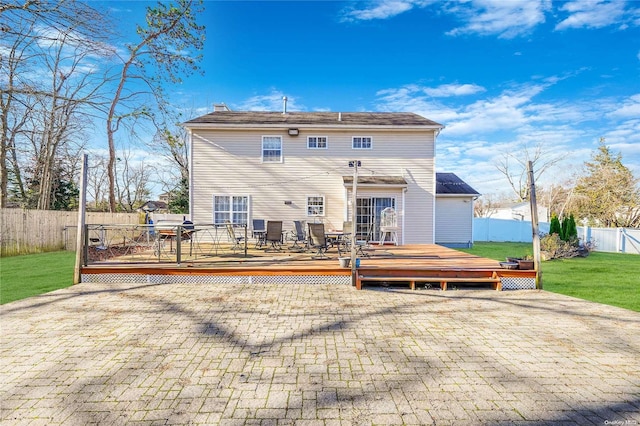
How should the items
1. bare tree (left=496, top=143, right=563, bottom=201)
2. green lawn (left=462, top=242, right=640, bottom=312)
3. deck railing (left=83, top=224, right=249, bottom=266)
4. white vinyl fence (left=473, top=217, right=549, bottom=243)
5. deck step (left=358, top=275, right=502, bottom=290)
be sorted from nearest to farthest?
green lawn (left=462, top=242, right=640, bottom=312)
deck step (left=358, top=275, right=502, bottom=290)
deck railing (left=83, top=224, right=249, bottom=266)
white vinyl fence (left=473, top=217, right=549, bottom=243)
bare tree (left=496, top=143, right=563, bottom=201)

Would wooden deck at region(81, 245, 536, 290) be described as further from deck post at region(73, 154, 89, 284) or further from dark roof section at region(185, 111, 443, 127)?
dark roof section at region(185, 111, 443, 127)

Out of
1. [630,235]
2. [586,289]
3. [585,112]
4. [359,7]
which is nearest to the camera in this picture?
[586,289]

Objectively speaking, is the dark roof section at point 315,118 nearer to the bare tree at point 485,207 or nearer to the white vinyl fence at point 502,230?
the white vinyl fence at point 502,230

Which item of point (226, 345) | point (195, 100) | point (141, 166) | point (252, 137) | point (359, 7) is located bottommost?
point (226, 345)

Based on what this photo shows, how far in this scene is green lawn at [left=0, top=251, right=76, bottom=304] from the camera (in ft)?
21.0

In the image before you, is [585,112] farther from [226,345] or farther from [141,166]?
[141,166]

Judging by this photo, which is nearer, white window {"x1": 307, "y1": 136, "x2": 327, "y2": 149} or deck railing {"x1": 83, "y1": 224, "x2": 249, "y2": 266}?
deck railing {"x1": 83, "y1": 224, "x2": 249, "y2": 266}

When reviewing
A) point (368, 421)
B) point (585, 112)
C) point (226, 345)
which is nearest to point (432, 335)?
point (368, 421)

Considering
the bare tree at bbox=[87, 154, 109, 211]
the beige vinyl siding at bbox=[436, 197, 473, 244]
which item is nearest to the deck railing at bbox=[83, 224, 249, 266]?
the beige vinyl siding at bbox=[436, 197, 473, 244]

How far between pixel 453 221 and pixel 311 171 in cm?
777

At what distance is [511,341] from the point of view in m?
3.85

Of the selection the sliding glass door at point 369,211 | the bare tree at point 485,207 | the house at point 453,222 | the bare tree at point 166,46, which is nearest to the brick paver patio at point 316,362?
the sliding glass door at point 369,211

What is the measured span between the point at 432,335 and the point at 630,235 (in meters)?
19.0

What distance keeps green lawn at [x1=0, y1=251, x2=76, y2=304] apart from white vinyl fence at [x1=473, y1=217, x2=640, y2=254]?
19.9 meters
